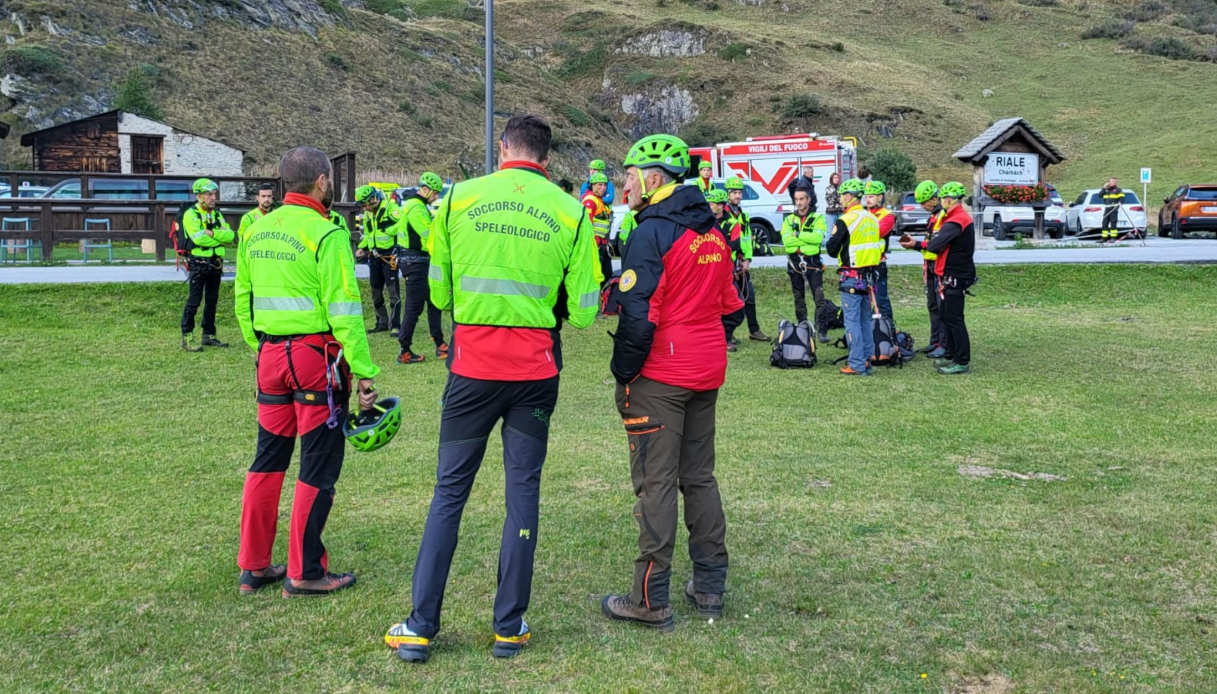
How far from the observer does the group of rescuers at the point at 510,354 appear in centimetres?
421

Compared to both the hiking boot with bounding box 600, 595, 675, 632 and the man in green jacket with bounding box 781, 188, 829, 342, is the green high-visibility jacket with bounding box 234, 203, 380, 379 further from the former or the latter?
the man in green jacket with bounding box 781, 188, 829, 342

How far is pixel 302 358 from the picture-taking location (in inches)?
189

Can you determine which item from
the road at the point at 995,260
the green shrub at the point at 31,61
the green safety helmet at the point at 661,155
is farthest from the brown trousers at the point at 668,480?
the green shrub at the point at 31,61

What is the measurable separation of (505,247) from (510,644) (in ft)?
5.29

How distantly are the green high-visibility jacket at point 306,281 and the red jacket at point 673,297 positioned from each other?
123 cm

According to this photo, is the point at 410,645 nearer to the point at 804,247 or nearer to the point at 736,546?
the point at 736,546

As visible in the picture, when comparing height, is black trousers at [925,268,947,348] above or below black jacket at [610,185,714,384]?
below

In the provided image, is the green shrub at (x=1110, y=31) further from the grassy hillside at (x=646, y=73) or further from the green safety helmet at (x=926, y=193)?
the green safety helmet at (x=926, y=193)

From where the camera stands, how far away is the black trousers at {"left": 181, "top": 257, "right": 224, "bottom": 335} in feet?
43.2

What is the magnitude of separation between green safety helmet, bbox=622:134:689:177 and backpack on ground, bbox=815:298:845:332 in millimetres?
9923

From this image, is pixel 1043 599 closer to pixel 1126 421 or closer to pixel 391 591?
pixel 391 591

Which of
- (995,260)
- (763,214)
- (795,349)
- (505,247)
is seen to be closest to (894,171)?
(763,214)

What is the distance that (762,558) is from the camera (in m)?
5.45

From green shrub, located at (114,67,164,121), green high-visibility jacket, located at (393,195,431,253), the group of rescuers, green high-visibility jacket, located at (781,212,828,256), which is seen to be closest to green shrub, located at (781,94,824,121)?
green shrub, located at (114,67,164,121)
